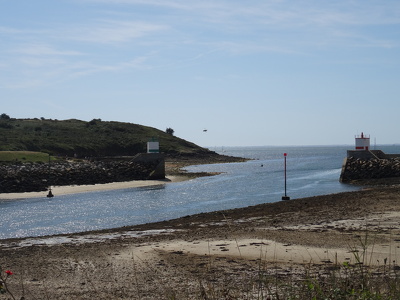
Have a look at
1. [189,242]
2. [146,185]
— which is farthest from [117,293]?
[146,185]

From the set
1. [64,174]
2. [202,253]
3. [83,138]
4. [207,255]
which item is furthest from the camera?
[83,138]

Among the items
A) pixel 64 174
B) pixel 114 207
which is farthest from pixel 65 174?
pixel 114 207

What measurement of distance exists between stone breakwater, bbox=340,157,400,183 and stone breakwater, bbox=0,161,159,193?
2229 cm

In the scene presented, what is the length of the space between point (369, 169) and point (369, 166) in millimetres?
439

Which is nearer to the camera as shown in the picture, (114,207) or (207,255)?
(207,255)

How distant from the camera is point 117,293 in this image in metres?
10.8

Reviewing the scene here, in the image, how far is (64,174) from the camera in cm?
5650

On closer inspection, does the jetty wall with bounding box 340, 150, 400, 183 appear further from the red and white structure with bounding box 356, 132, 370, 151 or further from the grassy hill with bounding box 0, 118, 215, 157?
the grassy hill with bounding box 0, 118, 215, 157

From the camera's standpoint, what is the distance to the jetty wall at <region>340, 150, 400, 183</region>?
1917 inches

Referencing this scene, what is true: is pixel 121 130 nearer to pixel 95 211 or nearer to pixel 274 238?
pixel 95 211

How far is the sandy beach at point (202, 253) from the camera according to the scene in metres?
11.1

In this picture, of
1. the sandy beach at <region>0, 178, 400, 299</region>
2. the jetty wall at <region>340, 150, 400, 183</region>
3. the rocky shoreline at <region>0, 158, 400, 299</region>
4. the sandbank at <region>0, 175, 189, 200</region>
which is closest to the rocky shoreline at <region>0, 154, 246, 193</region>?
the sandbank at <region>0, 175, 189, 200</region>

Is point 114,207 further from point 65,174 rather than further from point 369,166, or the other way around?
point 369,166

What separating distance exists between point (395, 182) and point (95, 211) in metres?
23.1
